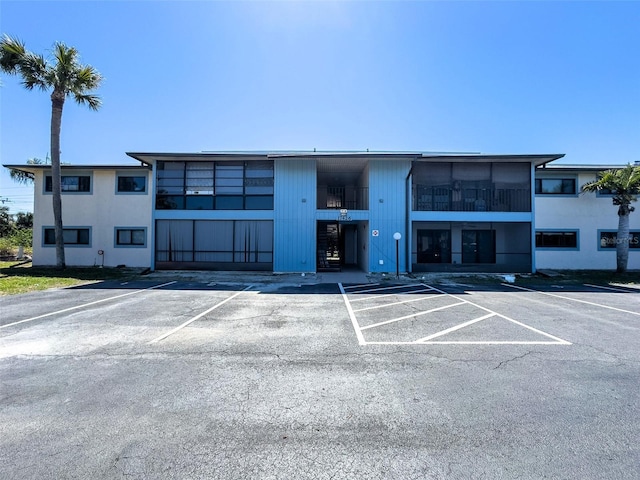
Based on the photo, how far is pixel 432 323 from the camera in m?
6.97

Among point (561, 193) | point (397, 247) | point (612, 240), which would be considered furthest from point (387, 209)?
point (612, 240)

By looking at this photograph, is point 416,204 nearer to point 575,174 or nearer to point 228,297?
point 575,174

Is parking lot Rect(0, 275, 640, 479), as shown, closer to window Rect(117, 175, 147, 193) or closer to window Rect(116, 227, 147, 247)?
window Rect(116, 227, 147, 247)

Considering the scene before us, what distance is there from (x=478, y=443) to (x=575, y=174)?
2179 cm

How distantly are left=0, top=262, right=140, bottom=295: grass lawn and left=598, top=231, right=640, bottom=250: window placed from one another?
2704cm

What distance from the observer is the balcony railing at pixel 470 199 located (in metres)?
17.0

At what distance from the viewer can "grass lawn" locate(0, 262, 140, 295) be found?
11.5 m

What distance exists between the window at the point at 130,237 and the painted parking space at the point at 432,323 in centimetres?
1452

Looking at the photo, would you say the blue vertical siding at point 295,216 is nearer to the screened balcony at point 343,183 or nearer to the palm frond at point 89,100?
the screened balcony at point 343,183

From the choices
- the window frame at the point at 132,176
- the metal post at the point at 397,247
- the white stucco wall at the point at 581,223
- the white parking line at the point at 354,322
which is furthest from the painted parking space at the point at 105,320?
the white stucco wall at the point at 581,223

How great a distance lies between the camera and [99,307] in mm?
8445

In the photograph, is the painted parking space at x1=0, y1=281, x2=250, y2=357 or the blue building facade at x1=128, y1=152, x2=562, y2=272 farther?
the blue building facade at x1=128, y1=152, x2=562, y2=272

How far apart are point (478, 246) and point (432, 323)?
1438cm

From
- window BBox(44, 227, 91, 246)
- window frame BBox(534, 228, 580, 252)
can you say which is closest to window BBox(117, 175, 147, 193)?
window BBox(44, 227, 91, 246)
